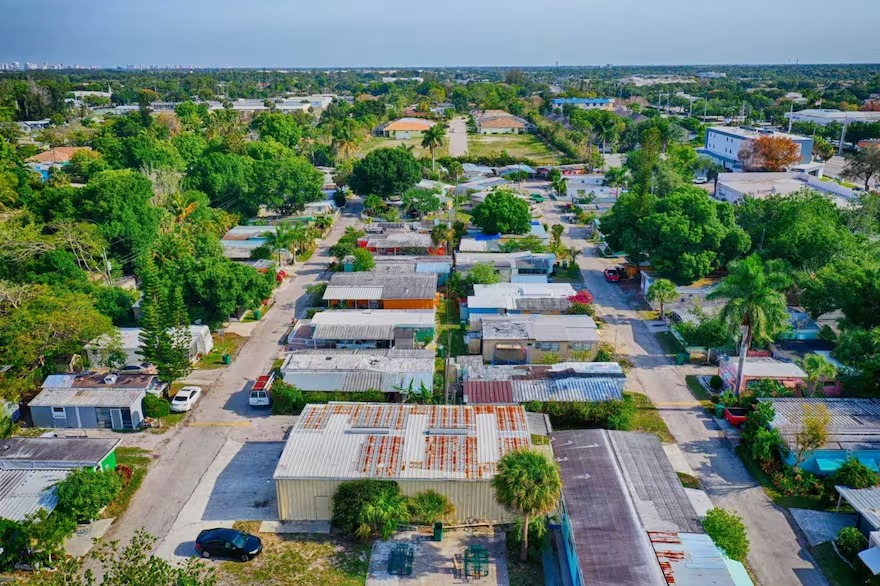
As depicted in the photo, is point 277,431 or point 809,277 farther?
point 809,277

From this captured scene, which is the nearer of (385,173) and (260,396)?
(260,396)

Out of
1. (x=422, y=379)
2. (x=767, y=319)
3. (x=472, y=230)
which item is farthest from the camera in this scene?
(x=472, y=230)

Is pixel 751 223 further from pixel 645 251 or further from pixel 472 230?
pixel 472 230

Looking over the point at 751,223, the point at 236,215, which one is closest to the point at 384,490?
the point at 751,223

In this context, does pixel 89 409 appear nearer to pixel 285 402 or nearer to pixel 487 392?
pixel 285 402

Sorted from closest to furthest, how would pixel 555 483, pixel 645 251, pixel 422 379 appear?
pixel 555 483 < pixel 422 379 < pixel 645 251

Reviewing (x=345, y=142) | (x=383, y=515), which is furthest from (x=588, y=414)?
(x=345, y=142)

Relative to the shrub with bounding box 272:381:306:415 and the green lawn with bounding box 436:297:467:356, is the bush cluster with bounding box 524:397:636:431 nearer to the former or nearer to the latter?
the green lawn with bounding box 436:297:467:356
